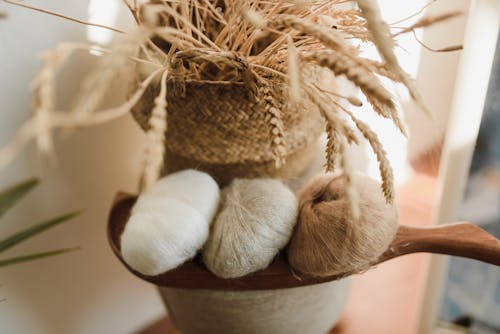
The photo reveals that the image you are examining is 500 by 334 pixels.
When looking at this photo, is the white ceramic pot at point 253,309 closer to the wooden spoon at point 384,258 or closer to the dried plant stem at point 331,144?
the wooden spoon at point 384,258

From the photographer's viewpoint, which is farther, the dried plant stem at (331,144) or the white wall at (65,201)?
the white wall at (65,201)

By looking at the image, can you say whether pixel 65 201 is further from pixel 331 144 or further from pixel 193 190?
pixel 331 144

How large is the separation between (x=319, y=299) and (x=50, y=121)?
1.43ft

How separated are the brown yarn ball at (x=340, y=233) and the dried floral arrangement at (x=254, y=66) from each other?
6 cm

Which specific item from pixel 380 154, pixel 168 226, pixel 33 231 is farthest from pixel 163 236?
pixel 380 154

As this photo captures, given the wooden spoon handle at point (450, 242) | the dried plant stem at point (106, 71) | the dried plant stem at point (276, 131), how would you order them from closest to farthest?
the dried plant stem at point (106, 71) < the dried plant stem at point (276, 131) < the wooden spoon handle at point (450, 242)

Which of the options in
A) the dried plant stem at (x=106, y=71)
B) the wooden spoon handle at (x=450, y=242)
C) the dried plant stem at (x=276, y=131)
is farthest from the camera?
the wooden spoon handle at (x=450, y=242)

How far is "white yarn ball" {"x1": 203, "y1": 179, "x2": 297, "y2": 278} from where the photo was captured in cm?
40

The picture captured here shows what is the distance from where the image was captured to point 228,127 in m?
0.44

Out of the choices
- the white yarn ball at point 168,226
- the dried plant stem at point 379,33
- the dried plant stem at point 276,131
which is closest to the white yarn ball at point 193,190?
the white yarn ball at point 168,226

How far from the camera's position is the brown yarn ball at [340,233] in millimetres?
399

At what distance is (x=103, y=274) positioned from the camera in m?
0.67

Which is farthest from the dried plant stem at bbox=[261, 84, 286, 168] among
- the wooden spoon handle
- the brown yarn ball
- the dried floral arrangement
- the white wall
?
the white wall

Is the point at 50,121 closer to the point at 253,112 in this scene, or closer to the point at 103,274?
the point at 253,112
